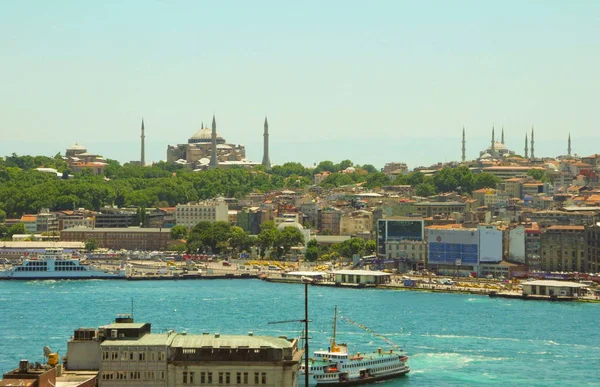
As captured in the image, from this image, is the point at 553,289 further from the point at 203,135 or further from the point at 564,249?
the point at 203,135

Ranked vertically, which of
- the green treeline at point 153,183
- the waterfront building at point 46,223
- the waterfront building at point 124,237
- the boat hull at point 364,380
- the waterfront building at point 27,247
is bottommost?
the boat hull at point 364,380

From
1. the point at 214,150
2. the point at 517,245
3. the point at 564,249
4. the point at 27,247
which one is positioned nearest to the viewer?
the point at 564,249

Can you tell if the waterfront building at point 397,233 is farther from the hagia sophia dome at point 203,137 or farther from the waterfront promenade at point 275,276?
the hagia sophia dome at point 203,137

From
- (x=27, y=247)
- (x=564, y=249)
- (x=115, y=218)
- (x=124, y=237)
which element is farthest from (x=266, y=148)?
(x=564, y=249)

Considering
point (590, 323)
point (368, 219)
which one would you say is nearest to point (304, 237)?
point (368, 219)

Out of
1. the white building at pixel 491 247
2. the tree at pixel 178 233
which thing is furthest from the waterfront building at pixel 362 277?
the tree at pixel 178 233
